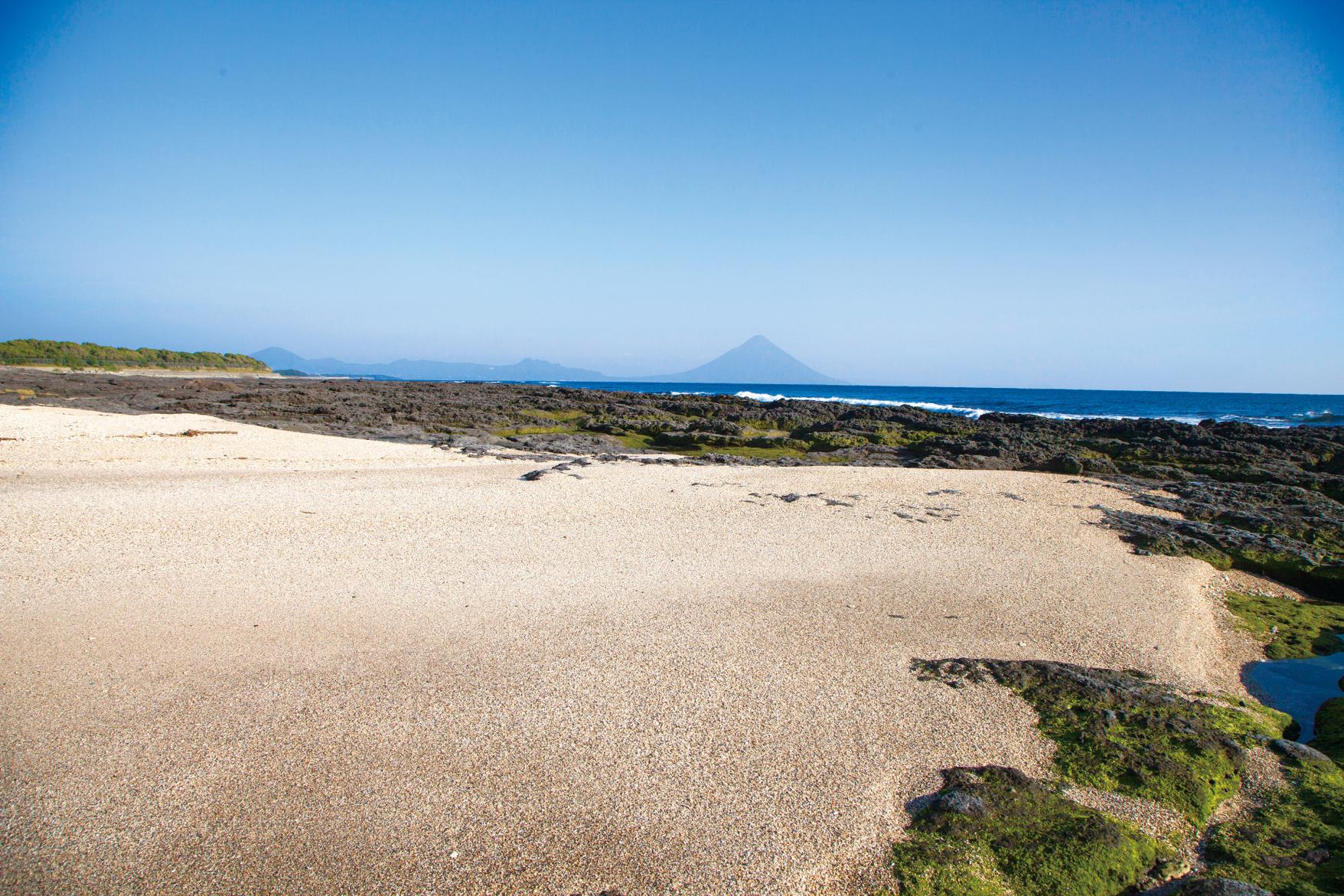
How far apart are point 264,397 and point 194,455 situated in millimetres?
14629

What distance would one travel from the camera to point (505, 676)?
5371 mm

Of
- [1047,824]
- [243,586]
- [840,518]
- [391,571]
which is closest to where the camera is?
[1047,824]

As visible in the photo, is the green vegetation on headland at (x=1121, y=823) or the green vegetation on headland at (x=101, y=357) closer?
the green vegetation on headland at (x=1121, y=823)

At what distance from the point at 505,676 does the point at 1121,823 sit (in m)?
4.35

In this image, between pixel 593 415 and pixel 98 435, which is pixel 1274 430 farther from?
pixel 98 435

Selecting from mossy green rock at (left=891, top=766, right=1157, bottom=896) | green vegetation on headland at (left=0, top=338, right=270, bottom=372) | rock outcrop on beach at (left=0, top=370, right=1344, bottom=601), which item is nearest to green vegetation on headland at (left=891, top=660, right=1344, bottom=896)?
mossy green rock at (left=891, top=766, right=1157, bottom=896)

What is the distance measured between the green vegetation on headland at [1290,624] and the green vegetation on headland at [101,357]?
63183 mm

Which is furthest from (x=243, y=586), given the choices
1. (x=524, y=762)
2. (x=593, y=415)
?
(x=593, y=415)

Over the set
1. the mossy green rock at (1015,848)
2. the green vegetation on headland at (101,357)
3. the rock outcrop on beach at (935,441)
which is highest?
the green vegetation on headland at (101,357)

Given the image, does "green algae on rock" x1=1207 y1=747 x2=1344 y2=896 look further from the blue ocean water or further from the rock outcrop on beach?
the blue ocean water

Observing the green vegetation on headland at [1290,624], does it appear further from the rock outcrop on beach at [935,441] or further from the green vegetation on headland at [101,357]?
the green vegetation on headland at [101,357]

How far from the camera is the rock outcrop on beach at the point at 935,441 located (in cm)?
1030

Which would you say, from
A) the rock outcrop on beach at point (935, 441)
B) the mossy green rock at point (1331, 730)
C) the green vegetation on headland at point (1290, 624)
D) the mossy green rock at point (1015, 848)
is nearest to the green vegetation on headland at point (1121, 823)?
the mossy green rock at point (1015, 848)

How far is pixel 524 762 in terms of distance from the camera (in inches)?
168
